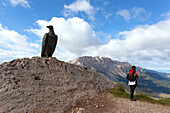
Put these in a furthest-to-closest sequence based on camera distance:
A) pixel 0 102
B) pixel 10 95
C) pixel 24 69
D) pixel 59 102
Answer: pixel 24 69, pixel 59 102, pixel 10 95, pixel 0 102

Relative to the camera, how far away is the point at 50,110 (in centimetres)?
633

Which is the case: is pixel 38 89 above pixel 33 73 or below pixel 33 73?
below

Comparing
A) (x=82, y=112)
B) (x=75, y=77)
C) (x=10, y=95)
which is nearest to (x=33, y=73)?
(x=10, y=95)

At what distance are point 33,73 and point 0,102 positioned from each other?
2.86 meters

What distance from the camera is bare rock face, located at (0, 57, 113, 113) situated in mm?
6070

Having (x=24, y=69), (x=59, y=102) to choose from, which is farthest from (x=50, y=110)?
Result: (x=24, y=69)

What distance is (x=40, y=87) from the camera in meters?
7.47

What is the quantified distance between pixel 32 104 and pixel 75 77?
4843mm

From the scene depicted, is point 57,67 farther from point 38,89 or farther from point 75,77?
point 38,89

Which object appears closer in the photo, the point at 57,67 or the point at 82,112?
the point at 82,112

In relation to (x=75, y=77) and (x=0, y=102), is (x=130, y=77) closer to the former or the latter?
(x=75, y=77)

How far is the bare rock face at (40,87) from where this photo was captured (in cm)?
607

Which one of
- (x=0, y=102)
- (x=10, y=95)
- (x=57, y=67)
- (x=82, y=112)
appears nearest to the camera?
(x=0, y=102)

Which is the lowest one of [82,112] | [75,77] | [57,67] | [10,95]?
[82,112]
